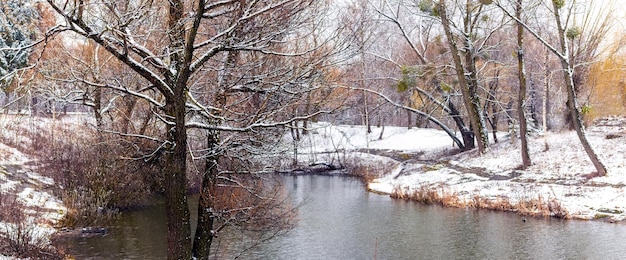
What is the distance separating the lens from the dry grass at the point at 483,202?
1641cm

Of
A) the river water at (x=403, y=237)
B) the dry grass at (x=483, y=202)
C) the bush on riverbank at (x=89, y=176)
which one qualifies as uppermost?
the bush on riverbank at (x=89, y=176)

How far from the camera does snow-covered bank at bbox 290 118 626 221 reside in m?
16.9

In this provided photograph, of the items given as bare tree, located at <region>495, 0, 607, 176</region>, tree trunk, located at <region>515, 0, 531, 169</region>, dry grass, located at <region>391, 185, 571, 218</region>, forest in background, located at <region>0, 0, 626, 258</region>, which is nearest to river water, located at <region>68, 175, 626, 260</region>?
dry grass, located at <region>391, 185, 571, 218</region>

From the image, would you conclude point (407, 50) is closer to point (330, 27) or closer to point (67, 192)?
point (67, 192)

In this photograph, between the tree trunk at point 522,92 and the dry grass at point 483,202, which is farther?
the tree trunk at point 522,92

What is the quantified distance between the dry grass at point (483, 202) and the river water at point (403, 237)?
1.77 feet

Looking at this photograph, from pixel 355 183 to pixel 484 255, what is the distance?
553 inches

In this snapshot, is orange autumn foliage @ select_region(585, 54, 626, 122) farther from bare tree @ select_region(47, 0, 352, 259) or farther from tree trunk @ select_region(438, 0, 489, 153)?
bare tree @ select_region(47, 0, 352, 259)

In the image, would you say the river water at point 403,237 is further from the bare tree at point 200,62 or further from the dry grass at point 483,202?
the bare tree at point 200,62

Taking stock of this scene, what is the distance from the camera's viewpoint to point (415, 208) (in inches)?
738

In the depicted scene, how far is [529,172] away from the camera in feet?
67.4

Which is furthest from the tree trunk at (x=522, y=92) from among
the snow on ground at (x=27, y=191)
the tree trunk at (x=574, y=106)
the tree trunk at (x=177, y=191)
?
the tree trunk at (x=177, y=191)

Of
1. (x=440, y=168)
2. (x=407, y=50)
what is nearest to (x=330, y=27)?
(x=440, y=168)

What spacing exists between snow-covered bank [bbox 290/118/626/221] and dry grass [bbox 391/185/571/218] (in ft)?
0.39
